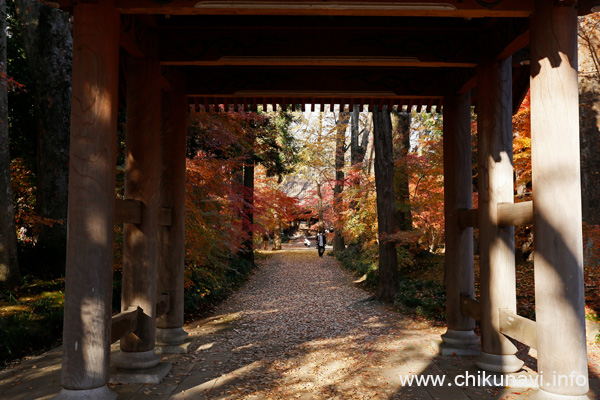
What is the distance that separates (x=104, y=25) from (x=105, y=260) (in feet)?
6.97

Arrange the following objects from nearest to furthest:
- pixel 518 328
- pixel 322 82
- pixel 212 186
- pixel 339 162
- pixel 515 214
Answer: pixel 518 328, pixel 515 214, pixel 322 82, pixel 212 186, pixel 339 162

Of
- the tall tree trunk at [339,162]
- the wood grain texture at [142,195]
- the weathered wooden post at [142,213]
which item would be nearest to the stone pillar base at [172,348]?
the weathered wooden post at [142,213]

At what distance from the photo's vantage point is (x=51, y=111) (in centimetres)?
972

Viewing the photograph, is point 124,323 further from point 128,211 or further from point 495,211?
point 495,211

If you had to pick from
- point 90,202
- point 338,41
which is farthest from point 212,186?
point 90,202

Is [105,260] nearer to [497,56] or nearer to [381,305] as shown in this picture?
[497,56]

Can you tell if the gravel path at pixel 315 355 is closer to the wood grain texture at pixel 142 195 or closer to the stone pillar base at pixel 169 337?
the stone pillar base at pixel 169 337

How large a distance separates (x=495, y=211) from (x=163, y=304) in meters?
4.60

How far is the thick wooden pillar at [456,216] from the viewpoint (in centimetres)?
624

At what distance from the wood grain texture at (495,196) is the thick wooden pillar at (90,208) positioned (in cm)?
419

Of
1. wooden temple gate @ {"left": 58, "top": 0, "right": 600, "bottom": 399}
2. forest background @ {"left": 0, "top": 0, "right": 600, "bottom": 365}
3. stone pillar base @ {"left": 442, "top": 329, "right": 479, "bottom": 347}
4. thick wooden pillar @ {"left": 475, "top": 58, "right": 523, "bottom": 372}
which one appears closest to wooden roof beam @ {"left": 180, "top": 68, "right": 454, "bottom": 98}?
wooden temple gate @ {"left": 58, "top": 0, "right": 600, "bottom": 399}

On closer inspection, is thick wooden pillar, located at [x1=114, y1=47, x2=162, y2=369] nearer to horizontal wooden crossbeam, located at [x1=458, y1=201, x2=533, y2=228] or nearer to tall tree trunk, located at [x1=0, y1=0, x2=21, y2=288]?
horizontal wooden crossbeam, located at [x1=458, y1=201, x2=533, y2=228]

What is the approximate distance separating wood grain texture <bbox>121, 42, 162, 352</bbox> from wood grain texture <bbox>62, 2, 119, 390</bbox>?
1.22m

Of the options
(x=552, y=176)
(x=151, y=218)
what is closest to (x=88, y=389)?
(x=151, y=218)
